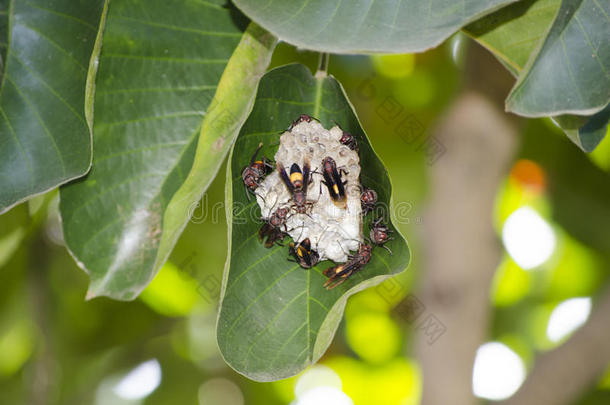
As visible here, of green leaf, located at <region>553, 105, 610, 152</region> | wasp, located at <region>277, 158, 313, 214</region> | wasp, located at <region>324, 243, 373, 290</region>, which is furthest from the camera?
wasp, located at <region>277, 158, 313, 214</region>

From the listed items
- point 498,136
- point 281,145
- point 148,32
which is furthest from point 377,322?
point 148,32

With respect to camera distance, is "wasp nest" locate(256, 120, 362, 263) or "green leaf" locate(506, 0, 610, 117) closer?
"green leaf" locate(506, 0, 610, 117)

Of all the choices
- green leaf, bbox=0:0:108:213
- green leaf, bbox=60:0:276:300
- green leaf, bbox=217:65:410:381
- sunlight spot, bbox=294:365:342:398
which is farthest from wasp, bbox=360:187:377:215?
sunlight spot, bbox=294:365:342:398

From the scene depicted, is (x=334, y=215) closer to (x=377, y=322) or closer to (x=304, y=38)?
(x=304, y=38)

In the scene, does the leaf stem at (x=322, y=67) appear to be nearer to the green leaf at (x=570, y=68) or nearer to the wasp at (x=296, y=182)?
the wasp at (x=296, y=182)

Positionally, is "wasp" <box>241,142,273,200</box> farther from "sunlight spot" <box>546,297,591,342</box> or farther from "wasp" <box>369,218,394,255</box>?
"sunlight spot" <box>546,297,591,342</box>

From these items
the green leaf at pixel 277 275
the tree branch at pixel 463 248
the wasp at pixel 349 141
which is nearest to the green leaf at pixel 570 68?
the green leaf at pixel 277 275
